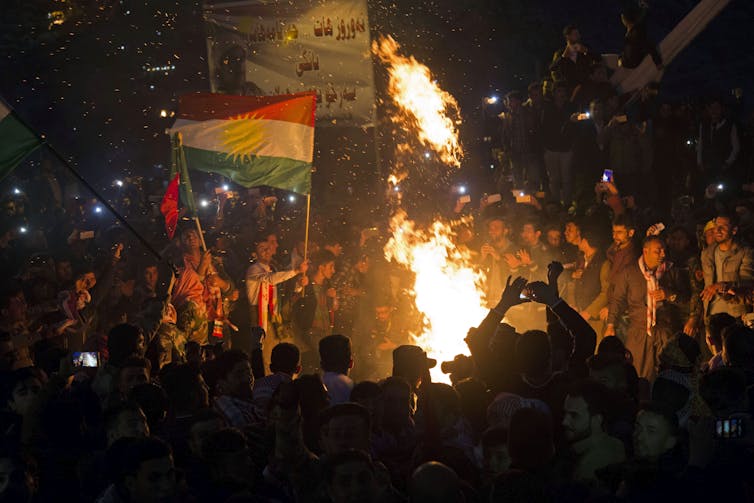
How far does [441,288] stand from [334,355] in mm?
6554

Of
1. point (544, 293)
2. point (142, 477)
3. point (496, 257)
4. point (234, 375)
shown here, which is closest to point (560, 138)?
point (496, 257)

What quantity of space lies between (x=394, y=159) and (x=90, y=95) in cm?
994

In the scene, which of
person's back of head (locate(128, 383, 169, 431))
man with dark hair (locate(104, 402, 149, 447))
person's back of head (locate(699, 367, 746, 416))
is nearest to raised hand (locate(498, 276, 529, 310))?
person's back of head (locate(699, 367, 746, 416))

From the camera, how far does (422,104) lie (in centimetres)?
1911

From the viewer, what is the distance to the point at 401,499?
4.74 metres

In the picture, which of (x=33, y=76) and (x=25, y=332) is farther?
(x=33, y=76)

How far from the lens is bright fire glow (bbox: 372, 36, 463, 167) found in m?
19.3

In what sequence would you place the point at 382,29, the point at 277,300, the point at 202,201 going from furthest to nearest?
the point at 382,29
the point at 202,201
the point at 277,300

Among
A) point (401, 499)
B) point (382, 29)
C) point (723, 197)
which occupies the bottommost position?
point (401, 499)

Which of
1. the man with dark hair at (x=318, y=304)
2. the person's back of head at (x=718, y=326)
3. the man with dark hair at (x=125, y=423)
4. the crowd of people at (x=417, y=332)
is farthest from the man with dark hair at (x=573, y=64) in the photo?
the man with dark hair at (x=125, y=423)

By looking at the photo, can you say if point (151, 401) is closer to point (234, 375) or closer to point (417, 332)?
point (234, 375)

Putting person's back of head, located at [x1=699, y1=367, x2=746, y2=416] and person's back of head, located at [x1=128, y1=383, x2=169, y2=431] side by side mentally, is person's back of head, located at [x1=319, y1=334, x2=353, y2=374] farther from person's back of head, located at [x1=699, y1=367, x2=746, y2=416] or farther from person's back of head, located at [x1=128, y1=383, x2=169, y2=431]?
person's back of head, located at [x1=699, y1=367, x2=746, y2=416]

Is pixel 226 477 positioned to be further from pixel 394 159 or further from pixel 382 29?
pixel 382 29

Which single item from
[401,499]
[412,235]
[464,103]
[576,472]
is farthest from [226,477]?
[464,103]
